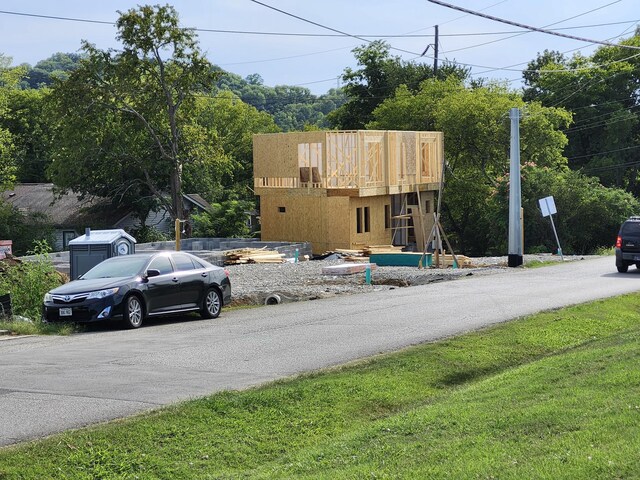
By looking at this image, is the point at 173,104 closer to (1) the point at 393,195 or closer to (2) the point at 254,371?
(1) the point at 393,195

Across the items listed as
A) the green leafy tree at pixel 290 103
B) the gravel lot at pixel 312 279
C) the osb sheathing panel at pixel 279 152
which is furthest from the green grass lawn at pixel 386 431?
the green leafy tree at pixel 290 103

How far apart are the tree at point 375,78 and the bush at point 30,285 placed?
192 ft

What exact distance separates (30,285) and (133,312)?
3.49m

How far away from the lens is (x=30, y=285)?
70.7 feet

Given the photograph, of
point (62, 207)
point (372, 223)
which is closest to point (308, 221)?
point (372, 223)

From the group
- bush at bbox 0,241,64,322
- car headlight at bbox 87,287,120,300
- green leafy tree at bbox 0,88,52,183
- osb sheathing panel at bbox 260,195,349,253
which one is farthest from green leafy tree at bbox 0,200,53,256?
car headlight at bbox 87,287,120,300

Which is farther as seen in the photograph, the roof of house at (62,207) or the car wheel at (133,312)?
the roof of house at (62,207)

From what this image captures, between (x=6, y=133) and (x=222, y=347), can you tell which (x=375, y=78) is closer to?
(x=6, y=133)

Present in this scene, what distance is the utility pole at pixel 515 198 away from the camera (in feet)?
115

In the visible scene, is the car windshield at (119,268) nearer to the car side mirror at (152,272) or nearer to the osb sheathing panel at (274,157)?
the car side mirror at (152,272)

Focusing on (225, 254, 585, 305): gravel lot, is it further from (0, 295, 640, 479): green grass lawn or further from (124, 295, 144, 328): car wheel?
(0, 295, 640, 479): green grass lawn

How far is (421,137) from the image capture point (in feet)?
182

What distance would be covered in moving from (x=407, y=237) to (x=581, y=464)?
48997 millimetres

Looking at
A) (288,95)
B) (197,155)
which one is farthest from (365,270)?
(288,95)
